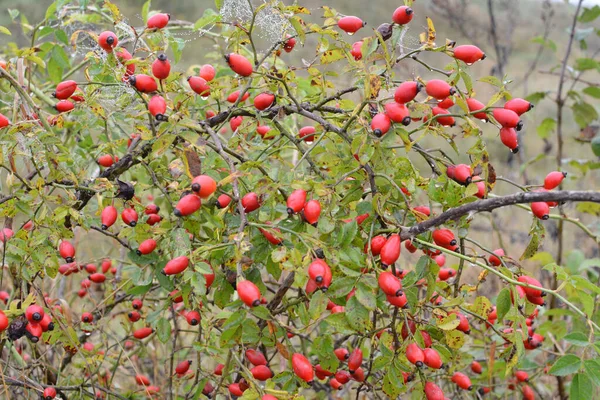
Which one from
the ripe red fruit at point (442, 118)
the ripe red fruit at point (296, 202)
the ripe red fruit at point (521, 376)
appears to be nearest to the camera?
the ripe red fruit at point (296, 202)

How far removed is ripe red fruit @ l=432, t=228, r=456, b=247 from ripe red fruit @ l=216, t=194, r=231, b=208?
0.51 metres

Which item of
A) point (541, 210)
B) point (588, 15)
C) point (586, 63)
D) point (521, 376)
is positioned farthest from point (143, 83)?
point (588, 15)

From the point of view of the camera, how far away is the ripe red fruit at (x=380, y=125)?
131 cm

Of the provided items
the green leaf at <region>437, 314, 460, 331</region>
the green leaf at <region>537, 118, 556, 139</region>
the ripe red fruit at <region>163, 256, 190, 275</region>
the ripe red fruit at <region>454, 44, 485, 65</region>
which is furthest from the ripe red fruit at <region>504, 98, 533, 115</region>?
the green leaf at <region>537, 118, 556, 139</region>

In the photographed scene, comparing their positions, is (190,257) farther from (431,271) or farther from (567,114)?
(567,114)

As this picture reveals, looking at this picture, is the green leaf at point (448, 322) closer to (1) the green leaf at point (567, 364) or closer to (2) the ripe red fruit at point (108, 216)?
(1) the green leaf at point (567, 364)

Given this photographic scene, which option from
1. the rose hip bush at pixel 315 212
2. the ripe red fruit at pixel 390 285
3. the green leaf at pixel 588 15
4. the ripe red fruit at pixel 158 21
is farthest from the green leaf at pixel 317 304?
the green leaf at pixel 588 15

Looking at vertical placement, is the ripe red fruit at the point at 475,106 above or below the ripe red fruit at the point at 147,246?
above

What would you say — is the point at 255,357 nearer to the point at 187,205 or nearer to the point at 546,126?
the point at 187,205

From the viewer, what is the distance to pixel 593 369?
146 centimetres

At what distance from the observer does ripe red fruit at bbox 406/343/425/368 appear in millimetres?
1378

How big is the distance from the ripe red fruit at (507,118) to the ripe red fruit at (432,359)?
0.56 m

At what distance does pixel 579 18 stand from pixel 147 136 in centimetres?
291

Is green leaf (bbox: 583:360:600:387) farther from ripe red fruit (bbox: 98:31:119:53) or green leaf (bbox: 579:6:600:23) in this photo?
green leaf (bbox: 579:6:600:23)
